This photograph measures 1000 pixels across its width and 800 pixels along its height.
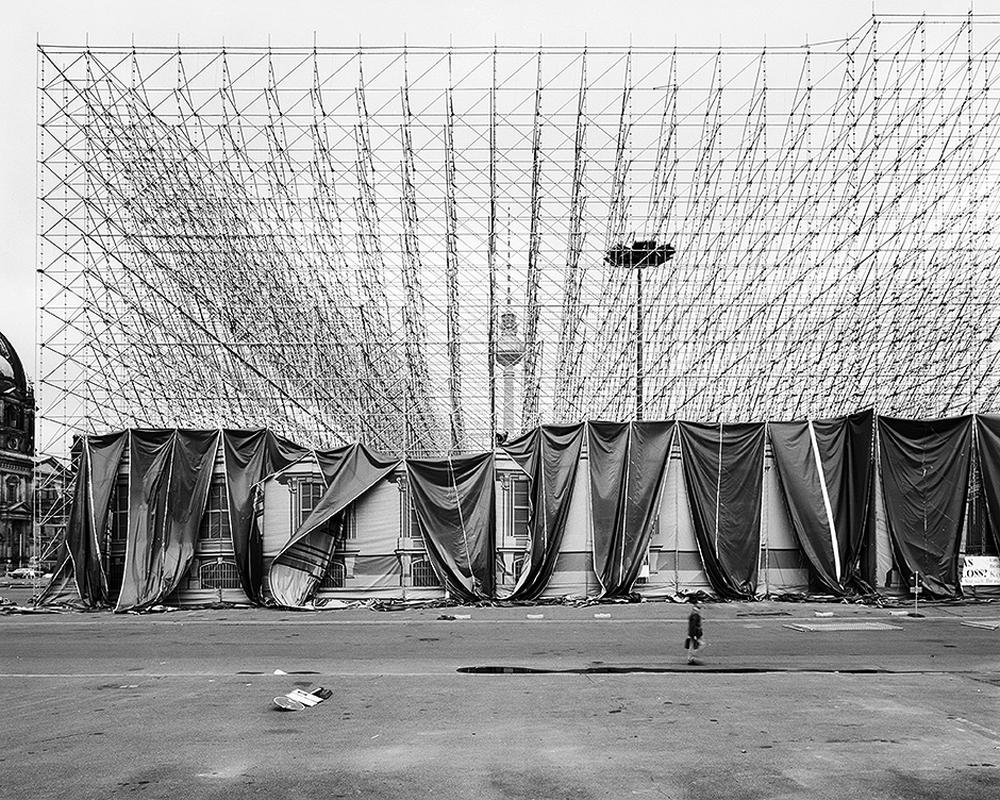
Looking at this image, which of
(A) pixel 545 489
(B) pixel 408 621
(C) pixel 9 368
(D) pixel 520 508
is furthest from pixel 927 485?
(C) pixel 9 368

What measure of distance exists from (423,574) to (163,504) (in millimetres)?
5697

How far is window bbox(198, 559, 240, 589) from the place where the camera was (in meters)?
23.7

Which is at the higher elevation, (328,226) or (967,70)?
(967,70)

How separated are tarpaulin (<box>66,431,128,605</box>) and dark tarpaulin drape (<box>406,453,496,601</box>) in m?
Answer: 6.40

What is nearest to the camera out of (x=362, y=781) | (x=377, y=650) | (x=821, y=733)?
(x=362, y=781)

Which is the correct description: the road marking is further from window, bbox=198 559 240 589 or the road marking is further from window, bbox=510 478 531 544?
window, bbox=510 478 531 544

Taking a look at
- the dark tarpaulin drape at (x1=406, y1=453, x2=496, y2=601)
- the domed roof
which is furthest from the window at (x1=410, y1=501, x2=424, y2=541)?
the domed roof

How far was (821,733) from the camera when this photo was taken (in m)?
9.57

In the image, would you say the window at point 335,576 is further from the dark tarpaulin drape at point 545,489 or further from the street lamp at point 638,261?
the street lamp at point 638,261

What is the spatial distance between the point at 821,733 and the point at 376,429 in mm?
22909

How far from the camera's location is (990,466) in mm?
23703

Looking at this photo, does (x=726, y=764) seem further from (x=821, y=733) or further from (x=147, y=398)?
(x=147, y=398)

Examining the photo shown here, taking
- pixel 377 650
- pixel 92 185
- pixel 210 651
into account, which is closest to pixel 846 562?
pixel 377 650

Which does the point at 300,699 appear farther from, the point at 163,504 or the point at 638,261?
the point at 638,261
